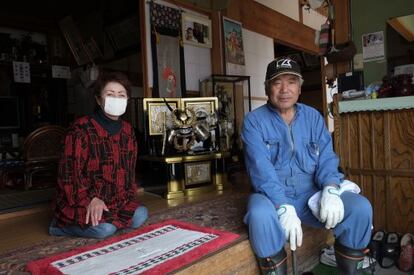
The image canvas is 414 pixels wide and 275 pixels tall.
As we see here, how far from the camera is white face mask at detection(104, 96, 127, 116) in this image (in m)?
2.01

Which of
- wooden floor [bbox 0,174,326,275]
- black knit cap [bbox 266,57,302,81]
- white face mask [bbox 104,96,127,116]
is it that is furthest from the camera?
white face mask [bbox 104,96,127,116]

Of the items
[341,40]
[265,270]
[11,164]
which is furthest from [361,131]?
[11,164]

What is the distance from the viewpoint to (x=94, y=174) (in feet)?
6.51

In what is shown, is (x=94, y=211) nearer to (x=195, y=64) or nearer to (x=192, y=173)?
(x=192, y=173)

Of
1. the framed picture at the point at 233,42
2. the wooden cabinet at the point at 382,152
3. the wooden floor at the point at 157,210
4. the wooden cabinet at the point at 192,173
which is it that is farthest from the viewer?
the framed picture at the point at 233,42

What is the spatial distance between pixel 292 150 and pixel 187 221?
850 mm

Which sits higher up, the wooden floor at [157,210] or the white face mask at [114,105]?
the white face mask at [114,105]

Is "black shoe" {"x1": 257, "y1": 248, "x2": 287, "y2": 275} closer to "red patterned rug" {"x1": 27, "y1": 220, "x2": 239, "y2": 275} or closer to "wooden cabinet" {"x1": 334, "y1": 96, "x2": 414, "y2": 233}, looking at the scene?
"red patterned rug" {"x1": 27, "y1": 220, "x2": 239, "y2": 275}

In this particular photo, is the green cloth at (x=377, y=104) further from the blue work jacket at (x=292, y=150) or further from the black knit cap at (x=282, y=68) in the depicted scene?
the black knit cap at (x=282, y=68)

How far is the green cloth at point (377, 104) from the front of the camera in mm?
2217

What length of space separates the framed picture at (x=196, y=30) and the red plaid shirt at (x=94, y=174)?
2.29 meters

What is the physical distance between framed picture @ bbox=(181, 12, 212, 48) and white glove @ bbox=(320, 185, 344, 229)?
9.86 ft

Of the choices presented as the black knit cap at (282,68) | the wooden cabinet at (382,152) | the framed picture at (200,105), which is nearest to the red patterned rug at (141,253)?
the black knit cap at (282,68)

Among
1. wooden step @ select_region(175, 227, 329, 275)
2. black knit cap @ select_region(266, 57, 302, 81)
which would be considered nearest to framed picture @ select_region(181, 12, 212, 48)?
black knit cap @ select_region(266, 57, 302, 81)
